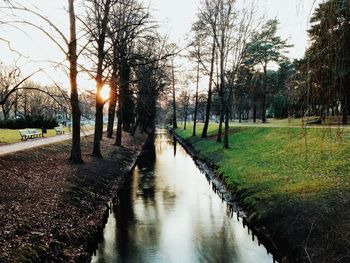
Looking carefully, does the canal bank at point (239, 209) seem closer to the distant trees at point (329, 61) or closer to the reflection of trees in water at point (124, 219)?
the reflection of trees in water at point (124, 219)

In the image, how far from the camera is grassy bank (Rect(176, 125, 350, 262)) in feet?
32.6

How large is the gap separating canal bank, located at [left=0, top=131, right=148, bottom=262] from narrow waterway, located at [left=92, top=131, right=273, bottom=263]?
0.77 metres

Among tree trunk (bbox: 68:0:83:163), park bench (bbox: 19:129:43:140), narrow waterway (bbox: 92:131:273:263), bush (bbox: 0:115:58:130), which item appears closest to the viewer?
narrow waterway (bbox: 92:131:273:263)

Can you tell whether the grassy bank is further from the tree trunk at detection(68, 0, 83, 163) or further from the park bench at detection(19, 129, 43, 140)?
the park bench at detection(19, 129, 43, 140)

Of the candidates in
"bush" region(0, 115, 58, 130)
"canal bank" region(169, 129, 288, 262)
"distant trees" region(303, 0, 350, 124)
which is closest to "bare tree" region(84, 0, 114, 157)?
"canal bank" region(169, 129, 288, 262)

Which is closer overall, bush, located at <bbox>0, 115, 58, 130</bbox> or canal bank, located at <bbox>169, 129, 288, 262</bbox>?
canal bank, located at <bbox>169, 129, 288, 262</bbox>

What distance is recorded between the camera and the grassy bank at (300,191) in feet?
32.6

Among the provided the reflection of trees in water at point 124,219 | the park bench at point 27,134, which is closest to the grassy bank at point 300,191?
the reflection of trees in water at point 124,219

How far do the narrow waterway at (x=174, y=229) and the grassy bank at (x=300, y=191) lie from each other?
1.04 metres

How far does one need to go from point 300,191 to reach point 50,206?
345 inches

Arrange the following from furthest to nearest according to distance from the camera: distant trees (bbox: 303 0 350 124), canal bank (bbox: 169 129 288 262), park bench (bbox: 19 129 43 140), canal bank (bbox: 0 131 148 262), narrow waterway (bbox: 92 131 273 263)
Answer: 1. park bench (bbox: 19 129 43 140)
2. canal bank (bbox: 169 129 288 262)
3. narrow waterway (bbox: 92 131 273 263)
4. canal bank (bbox: 0 131 148 262)
5. distant trees (bbox: 303 0 350 124)

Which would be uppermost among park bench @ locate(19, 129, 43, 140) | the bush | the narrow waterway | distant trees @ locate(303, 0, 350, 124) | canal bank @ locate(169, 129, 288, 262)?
distant trees @ locate(303, 0, 350, 124)

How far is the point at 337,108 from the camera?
18.7 ft

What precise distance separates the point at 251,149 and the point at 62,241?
19.0m
